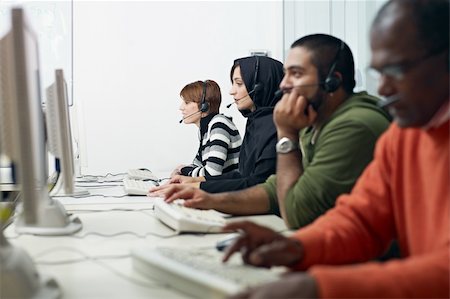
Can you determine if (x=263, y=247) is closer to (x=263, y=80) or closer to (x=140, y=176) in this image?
(x=263, y=80)

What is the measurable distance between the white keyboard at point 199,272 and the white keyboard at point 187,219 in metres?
0.36

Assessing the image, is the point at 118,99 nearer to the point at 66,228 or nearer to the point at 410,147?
the point at 66,228

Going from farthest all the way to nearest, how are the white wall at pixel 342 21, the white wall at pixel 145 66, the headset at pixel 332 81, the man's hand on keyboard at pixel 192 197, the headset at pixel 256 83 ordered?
the white wall at pixel 145 66 < the headset at pixel 256 83 < the white wall at pixel 342 21 < the man's hand on keyboard at pixel 192 197 < the headset at pixel 332 81

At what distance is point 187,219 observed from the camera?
148 centimetres

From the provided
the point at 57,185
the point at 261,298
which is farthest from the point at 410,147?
the point at 57,185

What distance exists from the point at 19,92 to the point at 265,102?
5.89 ft

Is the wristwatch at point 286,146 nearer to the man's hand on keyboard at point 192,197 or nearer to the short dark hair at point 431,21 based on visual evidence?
the man's hand on keyboard at point 192,197

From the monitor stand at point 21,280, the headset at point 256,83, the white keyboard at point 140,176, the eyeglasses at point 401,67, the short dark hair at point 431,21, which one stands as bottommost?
the white keyboard at point 140,176

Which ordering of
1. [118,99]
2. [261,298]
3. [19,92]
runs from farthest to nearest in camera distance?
[118,99]
[19,92]
[261,298]

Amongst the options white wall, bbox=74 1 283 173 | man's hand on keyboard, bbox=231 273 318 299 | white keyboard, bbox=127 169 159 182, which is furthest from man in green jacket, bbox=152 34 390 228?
white wall, bbox=74 1 283 173

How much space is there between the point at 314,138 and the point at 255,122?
0.75 meters

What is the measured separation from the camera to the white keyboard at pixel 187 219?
4.84 feet

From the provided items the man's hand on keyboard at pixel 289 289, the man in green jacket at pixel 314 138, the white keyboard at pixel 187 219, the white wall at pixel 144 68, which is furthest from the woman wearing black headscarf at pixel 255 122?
the white wall at pixel 144 68

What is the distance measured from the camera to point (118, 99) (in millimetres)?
4336
